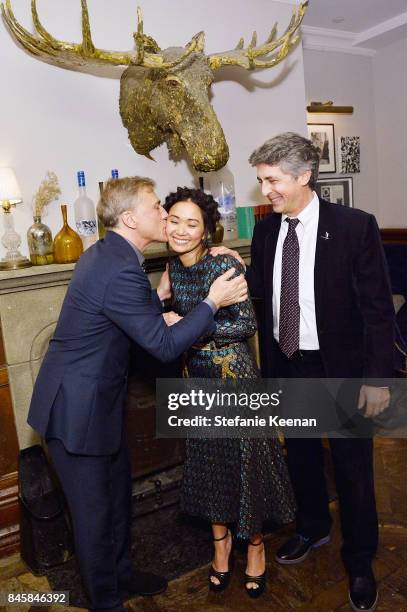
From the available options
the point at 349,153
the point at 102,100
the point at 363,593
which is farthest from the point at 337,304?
the point at 349,153

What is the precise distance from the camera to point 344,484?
2.12m

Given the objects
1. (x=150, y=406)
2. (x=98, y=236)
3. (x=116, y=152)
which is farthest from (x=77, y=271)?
(x=150, y=406)

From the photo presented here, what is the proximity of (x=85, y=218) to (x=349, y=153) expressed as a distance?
11.0ft

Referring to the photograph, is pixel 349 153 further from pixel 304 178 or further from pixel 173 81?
pixel 304 178

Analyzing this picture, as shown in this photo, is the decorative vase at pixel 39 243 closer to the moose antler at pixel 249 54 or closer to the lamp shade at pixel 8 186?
the lamp shade at pixel 8 186

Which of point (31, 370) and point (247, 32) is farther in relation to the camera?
point (247, 32)

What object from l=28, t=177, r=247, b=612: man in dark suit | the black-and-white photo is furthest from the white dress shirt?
the black-and-white photo

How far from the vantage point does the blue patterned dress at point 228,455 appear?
2.04 metres

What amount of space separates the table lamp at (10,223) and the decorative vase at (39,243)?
0.05m

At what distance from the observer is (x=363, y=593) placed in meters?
2.07

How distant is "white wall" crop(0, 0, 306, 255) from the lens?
8.70ft

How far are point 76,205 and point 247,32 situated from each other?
1641 millimetres

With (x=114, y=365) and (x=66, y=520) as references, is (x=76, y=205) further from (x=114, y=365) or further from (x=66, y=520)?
Result: (x=66, y=520)

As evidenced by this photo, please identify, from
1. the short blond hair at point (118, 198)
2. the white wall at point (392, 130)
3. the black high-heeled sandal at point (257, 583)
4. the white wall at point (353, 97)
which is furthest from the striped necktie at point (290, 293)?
the white wall at point (392, 130)
